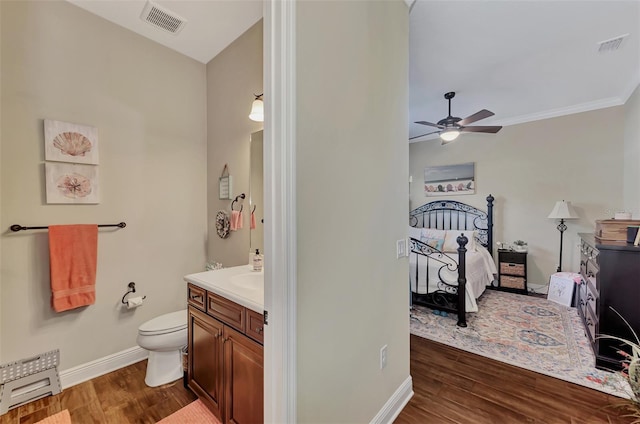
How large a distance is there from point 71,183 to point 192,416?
1942 millimetres

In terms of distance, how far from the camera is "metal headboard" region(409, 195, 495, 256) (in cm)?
464

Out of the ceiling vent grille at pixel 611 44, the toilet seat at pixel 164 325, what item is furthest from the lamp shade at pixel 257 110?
the ceiling vent grille at pixel 611 44

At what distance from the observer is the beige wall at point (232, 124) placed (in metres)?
2.38

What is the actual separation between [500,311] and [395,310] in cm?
266

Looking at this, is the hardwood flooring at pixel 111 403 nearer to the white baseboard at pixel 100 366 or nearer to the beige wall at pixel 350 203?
the white baseboard at pixel 100 366

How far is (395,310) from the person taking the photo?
1753 mm

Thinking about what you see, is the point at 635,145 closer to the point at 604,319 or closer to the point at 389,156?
the point at 604,319

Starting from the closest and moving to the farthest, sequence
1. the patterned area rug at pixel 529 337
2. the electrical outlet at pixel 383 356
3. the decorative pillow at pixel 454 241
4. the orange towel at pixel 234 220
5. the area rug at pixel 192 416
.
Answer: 1. the electrical outlet at pixel 383 356
2. the area rug at pixel 192 416
3. the patterned area rug at pixel 529 337
4. the orange towel at pixel 234 220
5. the decorative pillow at pixel 454 241

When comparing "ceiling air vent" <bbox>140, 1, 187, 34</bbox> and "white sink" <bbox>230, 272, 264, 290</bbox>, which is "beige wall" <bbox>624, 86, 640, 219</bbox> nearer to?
"white sink" <bbox>230, 272, 264, 290</bbox>

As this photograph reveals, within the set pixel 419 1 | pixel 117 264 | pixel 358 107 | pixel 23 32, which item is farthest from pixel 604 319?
pixel 23 32

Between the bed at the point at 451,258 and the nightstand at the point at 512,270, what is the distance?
14 cm

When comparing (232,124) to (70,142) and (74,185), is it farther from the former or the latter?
(74,185)

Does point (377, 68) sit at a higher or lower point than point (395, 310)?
higher

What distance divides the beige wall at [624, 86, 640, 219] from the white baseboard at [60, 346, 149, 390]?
18.5 ft
